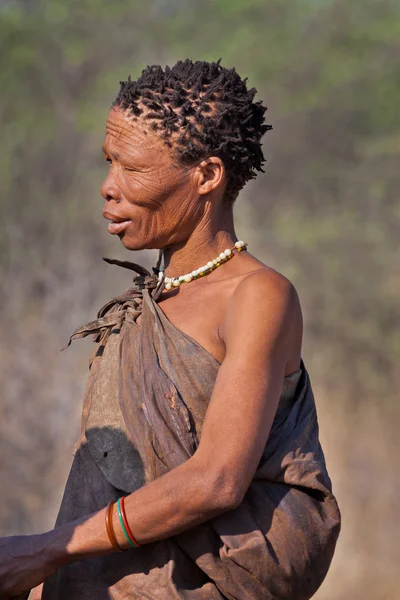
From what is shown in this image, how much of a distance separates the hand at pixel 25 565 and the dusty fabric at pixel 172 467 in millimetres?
173

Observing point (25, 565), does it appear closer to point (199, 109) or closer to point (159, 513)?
point (159, 513)

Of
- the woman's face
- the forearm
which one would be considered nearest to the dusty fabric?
the forearm

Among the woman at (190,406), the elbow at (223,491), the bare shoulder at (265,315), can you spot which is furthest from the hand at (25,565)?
the bare shoulder at (265,315)

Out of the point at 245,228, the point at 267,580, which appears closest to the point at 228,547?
the point at 267,580

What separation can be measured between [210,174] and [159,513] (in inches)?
34.5

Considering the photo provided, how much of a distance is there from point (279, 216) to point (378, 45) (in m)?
1.33

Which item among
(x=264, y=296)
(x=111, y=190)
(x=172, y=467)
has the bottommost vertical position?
(x=172, y=467)

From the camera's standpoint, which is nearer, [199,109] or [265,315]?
[265,315]

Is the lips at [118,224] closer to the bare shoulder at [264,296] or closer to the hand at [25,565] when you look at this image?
the bare shoulder at [264,296]

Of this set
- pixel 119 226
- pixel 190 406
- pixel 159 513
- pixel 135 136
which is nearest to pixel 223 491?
pixel 159 513

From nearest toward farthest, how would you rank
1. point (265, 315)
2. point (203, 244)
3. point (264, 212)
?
point (265, 315)
point (203, 244)
point (264, 212)

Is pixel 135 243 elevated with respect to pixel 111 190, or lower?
lower

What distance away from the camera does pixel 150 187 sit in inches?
107

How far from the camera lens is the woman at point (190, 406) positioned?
2.45 metres
